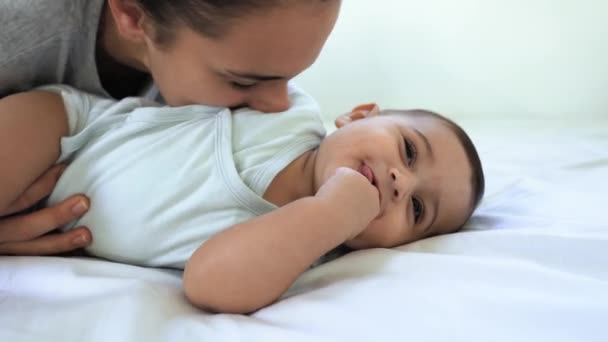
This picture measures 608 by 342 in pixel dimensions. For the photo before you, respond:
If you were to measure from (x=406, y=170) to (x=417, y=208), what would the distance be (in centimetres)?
7

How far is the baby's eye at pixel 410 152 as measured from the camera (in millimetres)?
896

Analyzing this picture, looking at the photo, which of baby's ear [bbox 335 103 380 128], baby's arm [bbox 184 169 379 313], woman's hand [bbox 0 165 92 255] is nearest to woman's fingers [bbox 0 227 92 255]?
woman's hand [bbox 0 165 92 255]

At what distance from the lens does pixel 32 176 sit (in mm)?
801

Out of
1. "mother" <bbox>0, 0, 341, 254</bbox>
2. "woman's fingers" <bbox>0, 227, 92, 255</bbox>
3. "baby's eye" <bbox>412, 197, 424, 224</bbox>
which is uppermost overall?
"mother" <bbox>0, 0, 341, 254</bbox>

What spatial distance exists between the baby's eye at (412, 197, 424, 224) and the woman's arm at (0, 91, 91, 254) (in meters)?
0.46

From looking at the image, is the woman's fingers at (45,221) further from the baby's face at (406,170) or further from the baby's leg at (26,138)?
the baby's face at (406,170)

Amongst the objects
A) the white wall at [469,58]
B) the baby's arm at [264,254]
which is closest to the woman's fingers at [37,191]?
the baby's arm at [264,254]

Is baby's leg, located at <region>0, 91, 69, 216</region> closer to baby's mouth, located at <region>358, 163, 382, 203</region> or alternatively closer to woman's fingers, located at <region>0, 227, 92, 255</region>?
woman's fingers, located at <region>0, 227, 92, 255</region>

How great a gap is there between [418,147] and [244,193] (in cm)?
28

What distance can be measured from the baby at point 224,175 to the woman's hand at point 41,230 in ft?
0.05

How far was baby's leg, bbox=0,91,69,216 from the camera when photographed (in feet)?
2.53

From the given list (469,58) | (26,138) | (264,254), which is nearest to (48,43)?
(26,138)

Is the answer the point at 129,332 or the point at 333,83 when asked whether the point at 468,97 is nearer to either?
the point at 333,83

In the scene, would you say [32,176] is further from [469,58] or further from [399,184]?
[469,58]
